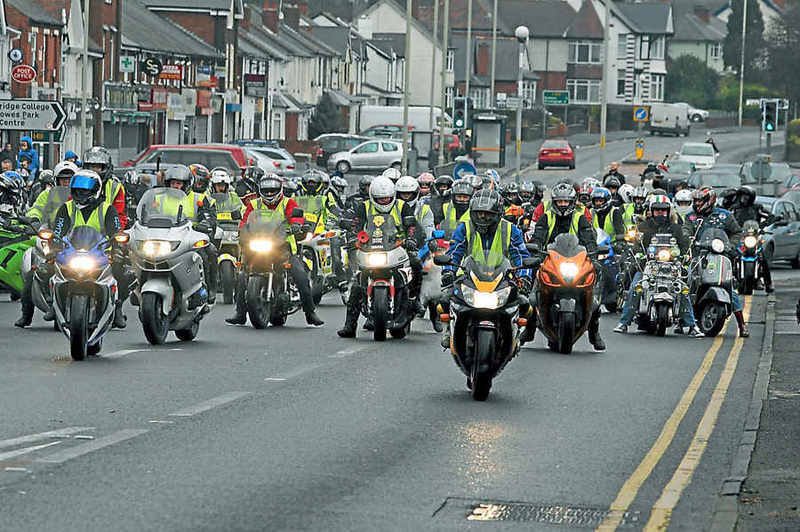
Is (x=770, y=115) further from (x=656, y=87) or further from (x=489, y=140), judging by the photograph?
(x=656, y=87)

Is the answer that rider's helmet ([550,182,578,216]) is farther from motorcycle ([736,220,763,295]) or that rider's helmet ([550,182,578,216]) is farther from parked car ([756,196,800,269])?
parked car ([756,196,800,269])

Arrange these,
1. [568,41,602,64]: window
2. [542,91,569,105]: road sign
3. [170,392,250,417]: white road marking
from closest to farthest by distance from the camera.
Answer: [170,392,250,417]: white road marking
[542,91,569,105]: road sign
[568,41,602,64]: window

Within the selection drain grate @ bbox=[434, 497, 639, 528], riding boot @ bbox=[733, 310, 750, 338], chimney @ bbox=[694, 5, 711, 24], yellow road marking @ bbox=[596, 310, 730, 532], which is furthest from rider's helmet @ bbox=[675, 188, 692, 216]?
chimney @ bbox=[694, 5, 711, 24]

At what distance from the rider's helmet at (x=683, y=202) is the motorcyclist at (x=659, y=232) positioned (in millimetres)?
1148

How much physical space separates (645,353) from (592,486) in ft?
29.4

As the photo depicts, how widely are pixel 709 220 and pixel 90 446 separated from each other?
12.9 metres

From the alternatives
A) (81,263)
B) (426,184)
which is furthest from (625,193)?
(81,263)

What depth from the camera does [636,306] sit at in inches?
848

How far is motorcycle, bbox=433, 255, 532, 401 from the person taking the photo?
13.7m

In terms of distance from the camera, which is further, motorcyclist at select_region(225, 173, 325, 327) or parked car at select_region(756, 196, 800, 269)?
parked car at select_region(756, 196, 800, 269)

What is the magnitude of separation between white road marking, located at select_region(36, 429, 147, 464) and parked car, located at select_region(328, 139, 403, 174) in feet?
205

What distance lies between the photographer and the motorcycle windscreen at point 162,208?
1717 centimetres

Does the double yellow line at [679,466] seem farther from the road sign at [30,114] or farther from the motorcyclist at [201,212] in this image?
the road sign at [30,114]

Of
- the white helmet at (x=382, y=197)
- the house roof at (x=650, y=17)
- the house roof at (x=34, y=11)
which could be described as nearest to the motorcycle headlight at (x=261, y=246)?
the white helmet at (x=382, y=197)
